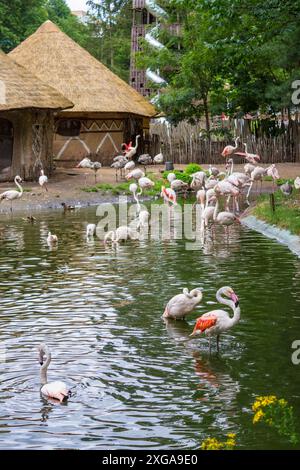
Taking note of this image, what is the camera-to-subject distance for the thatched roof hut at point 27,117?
3366cm

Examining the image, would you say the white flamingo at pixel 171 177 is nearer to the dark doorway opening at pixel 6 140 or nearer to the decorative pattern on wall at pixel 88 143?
the dark doorway opening at pixel 6 140

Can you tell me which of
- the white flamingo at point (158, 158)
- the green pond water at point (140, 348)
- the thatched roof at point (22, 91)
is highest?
the thatched roof at point (22, 91)

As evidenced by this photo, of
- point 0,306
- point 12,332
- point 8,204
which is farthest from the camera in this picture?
point 8,204

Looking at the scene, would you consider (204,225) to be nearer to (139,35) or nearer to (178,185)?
(178,185)

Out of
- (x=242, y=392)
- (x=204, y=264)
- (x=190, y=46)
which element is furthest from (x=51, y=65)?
(x=242, y=392)

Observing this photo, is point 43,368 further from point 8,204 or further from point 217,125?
point 217,125

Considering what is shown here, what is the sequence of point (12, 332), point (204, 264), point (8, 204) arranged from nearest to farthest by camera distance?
point (12, 332), point (204, 264), point (8, 204)

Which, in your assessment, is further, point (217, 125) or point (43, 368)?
point (217, 125)

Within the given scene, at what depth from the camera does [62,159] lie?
143 feet

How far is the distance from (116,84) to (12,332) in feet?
115

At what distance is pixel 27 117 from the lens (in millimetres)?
34500

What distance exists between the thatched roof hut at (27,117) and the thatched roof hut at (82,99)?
6.52m

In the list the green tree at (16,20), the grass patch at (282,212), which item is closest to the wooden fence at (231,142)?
the grass patch at (282,212)

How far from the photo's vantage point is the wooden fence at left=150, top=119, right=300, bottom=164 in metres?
38.3
